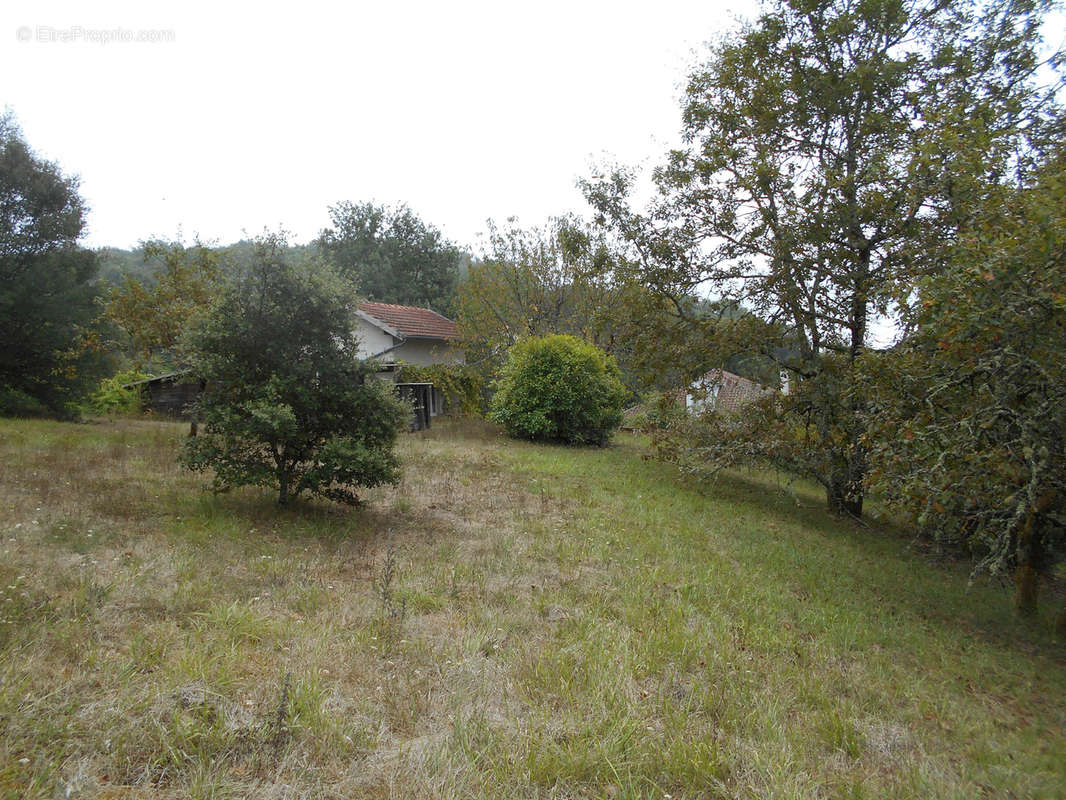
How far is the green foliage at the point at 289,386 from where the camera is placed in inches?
275

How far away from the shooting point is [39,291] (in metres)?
16.9

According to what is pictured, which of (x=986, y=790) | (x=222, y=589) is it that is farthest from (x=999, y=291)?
(x=222, y=589)

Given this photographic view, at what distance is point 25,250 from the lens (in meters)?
17.4

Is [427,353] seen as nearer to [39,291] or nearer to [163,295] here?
[163,295]

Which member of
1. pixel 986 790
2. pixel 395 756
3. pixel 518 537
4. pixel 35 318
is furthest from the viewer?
pixel 35 318

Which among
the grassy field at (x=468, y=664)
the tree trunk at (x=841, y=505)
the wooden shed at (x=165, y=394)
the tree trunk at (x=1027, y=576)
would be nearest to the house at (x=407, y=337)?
the wooden shed at (x=165, y=394)

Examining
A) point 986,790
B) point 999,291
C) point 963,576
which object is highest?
point 999,291

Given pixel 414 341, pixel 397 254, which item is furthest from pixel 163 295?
pixel 397 254

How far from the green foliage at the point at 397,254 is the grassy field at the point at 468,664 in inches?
1570

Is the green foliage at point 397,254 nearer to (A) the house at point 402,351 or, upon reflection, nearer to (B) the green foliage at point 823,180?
(A) the house at point 402,351

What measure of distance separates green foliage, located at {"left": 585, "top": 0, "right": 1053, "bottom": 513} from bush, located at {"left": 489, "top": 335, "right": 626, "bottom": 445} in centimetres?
579

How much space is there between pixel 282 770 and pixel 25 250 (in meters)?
21.0

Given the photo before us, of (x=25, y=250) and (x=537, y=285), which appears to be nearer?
(x=25, y=250)

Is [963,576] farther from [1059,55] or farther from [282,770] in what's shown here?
[282,770]
